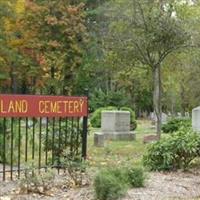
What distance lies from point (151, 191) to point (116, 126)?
53.5 ft

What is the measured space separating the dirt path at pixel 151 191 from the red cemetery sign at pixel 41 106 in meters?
1.13

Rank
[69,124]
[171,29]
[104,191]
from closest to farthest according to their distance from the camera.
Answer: [104,191] → [69,124] → [171,29]

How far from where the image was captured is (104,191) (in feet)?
25.0

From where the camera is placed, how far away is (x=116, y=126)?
24828mm

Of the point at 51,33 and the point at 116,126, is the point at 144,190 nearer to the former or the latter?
the point at 116,126

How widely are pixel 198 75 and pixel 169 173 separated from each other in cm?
3314

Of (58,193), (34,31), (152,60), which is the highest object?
(34,31)

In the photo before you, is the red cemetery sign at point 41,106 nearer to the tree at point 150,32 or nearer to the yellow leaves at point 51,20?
the tree at point 150,32

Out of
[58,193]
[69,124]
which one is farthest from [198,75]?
[58,193]

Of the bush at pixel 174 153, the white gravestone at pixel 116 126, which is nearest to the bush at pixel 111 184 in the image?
the bush at pixel 174 153

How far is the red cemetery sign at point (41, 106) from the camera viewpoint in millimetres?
8859

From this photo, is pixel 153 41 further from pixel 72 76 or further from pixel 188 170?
pixel 72 76

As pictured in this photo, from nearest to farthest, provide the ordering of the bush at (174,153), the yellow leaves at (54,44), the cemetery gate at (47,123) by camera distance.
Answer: the cemetery gate at (47,123) → the bush at (174,153) → the yellow leaves at (54,44)

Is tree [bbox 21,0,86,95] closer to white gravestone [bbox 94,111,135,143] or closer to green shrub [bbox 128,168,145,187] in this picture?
white gravestone [bbox 94,111,135,143]
